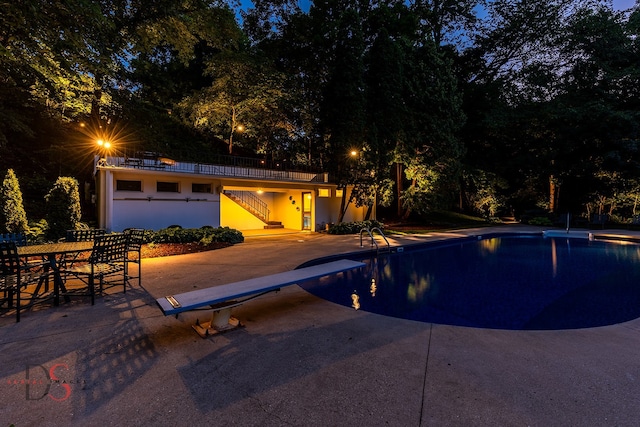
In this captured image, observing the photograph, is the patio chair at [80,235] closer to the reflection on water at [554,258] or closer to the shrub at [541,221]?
the reflection on water at [554,258]

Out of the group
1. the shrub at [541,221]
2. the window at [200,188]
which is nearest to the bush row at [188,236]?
the window at [200,188]

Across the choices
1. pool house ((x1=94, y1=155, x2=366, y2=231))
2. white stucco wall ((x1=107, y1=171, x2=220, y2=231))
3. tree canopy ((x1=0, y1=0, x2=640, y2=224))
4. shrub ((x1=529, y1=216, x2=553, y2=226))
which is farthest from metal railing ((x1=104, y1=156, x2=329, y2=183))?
shrub ((x1=529, y1=216, x2=553, y2=226))

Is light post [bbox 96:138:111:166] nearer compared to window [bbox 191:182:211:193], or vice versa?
light post [bbox 96:138:111:166]

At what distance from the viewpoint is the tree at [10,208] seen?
827cm

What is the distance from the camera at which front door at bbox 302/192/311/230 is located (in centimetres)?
1659

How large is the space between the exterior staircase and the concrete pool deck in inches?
518

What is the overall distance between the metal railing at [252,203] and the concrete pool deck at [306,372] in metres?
13.1

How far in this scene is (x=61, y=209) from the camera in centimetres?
955

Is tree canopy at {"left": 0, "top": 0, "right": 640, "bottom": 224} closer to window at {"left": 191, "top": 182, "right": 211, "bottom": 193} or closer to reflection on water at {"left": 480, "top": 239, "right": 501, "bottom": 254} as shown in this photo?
window at {"left": 191, "top": 182, "right": 211, "bottom": 193}

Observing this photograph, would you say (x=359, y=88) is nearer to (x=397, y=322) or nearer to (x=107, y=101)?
(x=107, y=101)

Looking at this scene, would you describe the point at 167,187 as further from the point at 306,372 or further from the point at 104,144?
the point at 306,372

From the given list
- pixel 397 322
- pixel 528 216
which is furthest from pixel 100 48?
pixel 528 216

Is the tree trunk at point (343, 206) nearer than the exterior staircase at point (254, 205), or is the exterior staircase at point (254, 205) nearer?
the tree trunk at point (343, 206)

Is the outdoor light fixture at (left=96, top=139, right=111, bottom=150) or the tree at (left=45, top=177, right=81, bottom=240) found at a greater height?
the outdoor light fixture at (left=96, top=139, right=111, bottom=150)
